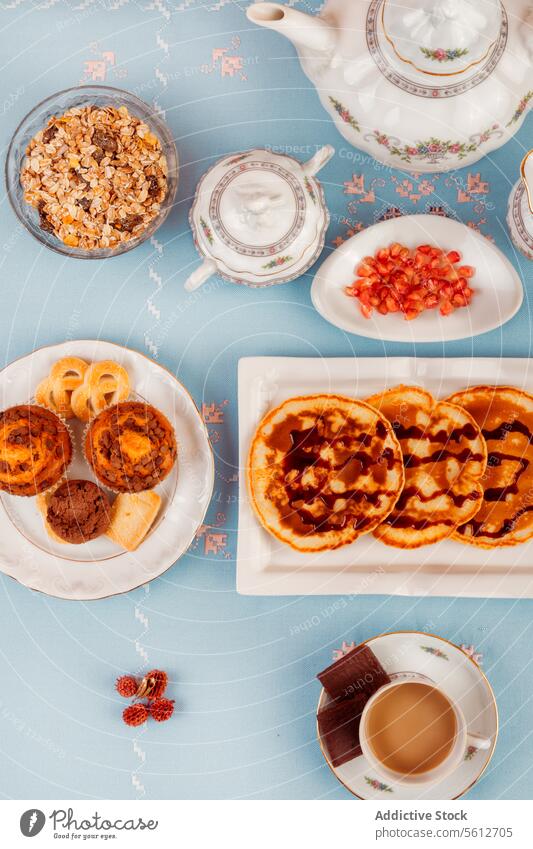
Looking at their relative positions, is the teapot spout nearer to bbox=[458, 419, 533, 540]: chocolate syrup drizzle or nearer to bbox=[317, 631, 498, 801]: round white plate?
bbox=[458, 419, 533, 540]: chocolate syrup drizzle

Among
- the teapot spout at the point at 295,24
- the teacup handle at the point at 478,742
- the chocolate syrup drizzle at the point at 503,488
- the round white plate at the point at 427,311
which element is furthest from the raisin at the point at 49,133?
the teacup handle at the point at 478,742

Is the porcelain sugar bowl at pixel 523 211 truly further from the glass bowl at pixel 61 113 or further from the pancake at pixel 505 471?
the glass bowl at pixel 61 113

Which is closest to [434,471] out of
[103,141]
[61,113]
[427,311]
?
[427,311]

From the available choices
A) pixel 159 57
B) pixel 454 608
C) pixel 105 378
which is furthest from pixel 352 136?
pixel 454 608

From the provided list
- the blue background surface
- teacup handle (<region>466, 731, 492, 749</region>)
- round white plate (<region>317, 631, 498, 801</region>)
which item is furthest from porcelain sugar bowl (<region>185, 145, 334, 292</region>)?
teacup handle (<region>466, 731, 492, 749</region>)

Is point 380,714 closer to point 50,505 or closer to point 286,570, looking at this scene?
point 286,570

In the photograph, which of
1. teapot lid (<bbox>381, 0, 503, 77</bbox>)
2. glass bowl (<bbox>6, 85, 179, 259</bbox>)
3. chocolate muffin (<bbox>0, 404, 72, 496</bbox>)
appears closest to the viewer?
teapot lid (<bbox>381, 0, 503, 77</bbox>)

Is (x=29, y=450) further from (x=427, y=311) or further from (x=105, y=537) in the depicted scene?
(x=427, y=311)
